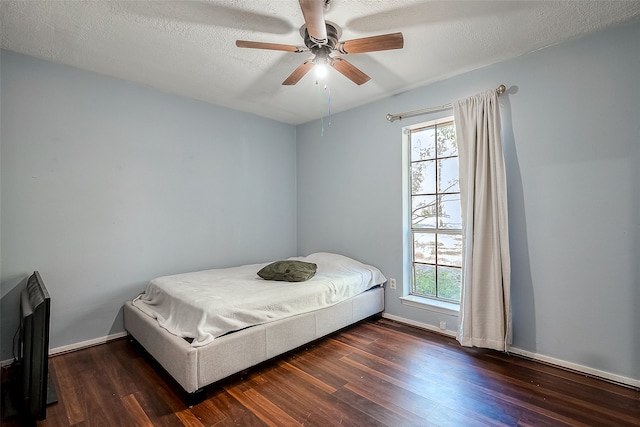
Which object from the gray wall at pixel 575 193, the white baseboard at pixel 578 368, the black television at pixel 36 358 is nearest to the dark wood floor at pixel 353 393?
the white baseboard at pixel 578 368

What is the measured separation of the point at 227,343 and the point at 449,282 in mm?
2245

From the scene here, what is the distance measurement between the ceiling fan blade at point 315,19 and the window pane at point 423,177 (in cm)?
185

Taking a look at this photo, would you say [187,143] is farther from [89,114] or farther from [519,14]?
[519,14]

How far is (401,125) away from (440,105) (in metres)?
0.46

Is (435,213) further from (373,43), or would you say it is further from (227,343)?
(227,343)

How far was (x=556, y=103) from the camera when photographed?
245cm

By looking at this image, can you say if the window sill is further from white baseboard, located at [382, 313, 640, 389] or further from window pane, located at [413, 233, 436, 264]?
window pane, located at [413, 233, 436, 264]

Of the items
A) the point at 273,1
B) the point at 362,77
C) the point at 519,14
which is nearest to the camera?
the point at 273,1

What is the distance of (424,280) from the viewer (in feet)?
11.1

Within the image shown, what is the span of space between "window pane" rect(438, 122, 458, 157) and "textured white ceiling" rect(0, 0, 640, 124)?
1.75 ft

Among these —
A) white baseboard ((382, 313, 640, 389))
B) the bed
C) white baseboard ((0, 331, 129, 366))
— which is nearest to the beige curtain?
white baseboard ((382, 313, 640, 389))

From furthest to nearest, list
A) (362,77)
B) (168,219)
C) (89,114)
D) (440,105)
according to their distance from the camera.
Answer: (168,219) < (440,105) < (89,114) < (362,77)

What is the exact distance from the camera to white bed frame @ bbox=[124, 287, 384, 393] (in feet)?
6.51

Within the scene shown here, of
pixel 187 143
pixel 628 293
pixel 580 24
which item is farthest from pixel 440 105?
pixel 187 143
